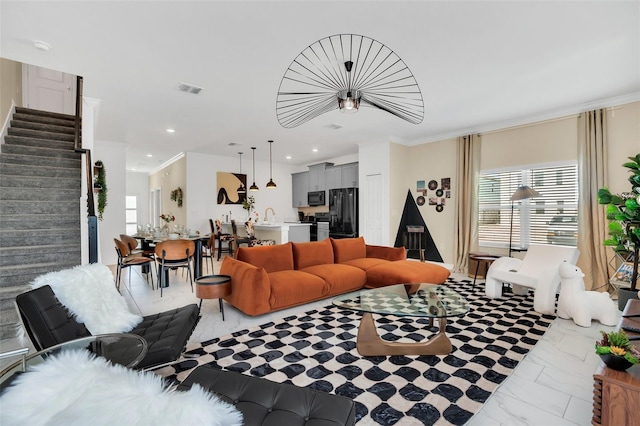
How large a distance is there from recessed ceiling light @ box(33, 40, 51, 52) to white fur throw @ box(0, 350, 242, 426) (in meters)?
3.45

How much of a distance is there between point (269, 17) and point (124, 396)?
2.72 m

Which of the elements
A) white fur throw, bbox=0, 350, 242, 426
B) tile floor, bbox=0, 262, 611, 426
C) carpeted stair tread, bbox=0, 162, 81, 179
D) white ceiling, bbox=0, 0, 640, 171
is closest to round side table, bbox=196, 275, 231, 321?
tile floor, bbox=0, 262, 611, 426

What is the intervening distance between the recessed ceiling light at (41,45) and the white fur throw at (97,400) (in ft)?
11.3

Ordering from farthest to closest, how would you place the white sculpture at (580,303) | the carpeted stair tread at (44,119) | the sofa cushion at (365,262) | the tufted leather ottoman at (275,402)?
the carpeted stair tread at (44,119) → the sofa cushion at (365,262) → the white sculpture at (580,303) → the tufted leather ottoman at (275,402)

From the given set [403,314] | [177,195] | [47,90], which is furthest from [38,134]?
[403,314]

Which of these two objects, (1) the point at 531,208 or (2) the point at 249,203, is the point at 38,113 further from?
(1) the point at 531,208

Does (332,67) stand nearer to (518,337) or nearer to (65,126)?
(518,337)

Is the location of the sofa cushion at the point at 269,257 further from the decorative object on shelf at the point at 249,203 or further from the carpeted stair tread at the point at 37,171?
the decorative object on shelf at the point at 249,203

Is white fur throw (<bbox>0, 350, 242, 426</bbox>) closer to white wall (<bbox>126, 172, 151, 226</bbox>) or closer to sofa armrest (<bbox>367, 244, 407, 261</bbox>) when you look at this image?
sofa armrest (<bbox>367, 244, 407, 261</bbox>)

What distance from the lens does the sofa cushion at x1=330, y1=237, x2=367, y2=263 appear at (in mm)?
4914

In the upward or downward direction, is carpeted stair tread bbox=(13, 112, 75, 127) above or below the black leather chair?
above

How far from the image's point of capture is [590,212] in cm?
451

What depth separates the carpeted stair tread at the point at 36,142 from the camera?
4.63 metres

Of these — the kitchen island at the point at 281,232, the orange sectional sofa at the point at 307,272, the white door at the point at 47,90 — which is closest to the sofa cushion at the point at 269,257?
the orange sectional sofa at the point at 307,272
